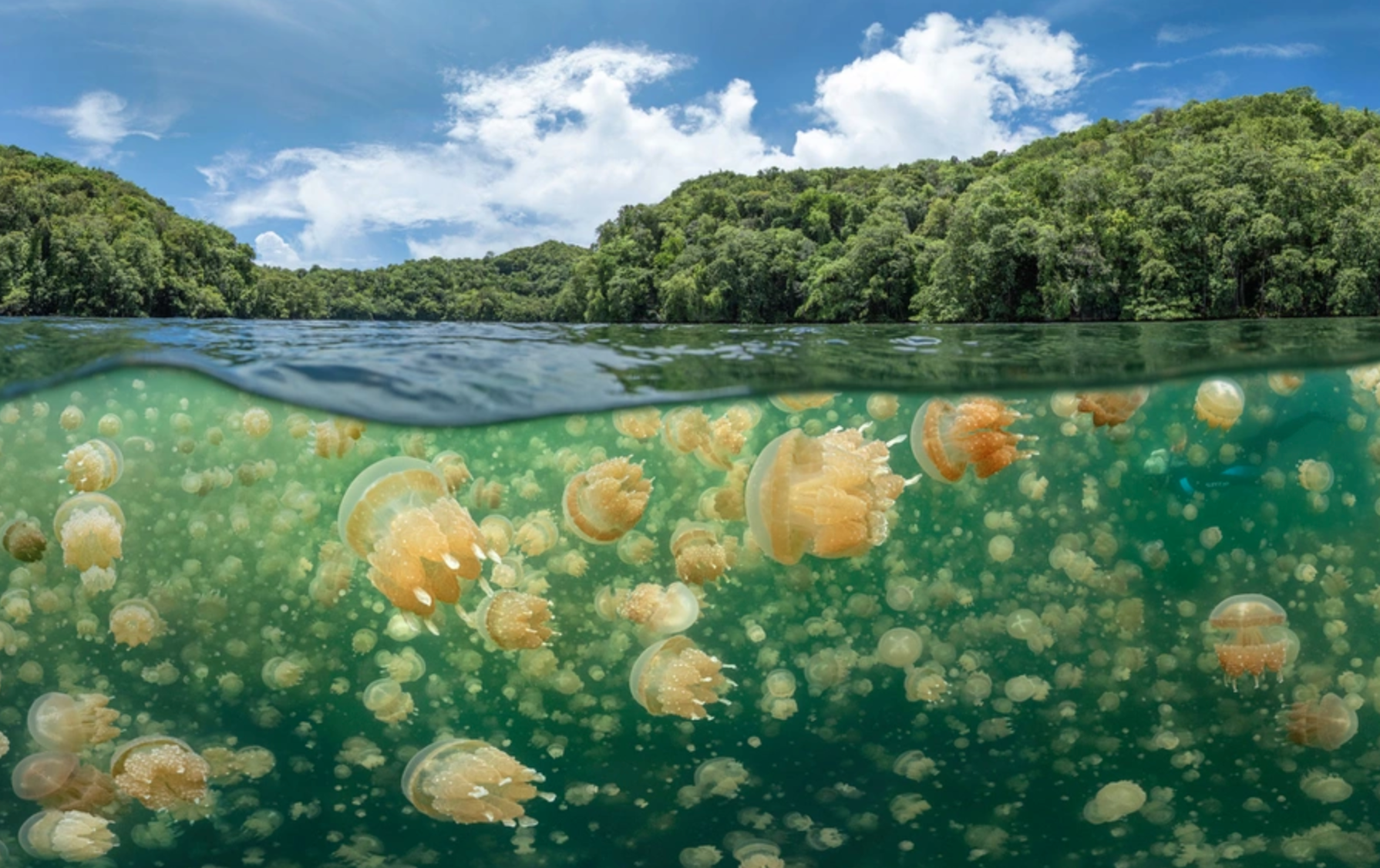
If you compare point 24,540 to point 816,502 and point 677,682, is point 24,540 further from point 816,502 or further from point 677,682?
point 816,502

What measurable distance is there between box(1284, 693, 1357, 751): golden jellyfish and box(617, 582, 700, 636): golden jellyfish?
287 cm

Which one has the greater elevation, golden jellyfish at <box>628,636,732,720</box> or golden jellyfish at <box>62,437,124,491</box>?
golden jellyfish at <box>62,437,124,491</box>

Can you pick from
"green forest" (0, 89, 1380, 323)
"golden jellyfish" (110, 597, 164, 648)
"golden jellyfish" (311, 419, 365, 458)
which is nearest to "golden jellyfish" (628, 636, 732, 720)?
"golden jellyfish" (311, 419, 365, 458)

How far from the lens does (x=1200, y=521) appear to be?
14.7 feet

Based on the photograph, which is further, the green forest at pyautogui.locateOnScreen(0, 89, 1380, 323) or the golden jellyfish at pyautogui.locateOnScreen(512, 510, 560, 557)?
the green forest at pyautogui.locateOnScreen(0, 89, 1380, 323)

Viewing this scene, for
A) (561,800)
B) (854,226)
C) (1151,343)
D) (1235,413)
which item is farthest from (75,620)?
(854,226)

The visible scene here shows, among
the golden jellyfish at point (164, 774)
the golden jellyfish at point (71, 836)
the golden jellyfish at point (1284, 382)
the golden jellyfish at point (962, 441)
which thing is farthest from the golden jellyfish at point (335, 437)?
the golden jellyfish at point (1284, 382)

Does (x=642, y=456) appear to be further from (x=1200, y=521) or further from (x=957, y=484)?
(x=1200, y=521)

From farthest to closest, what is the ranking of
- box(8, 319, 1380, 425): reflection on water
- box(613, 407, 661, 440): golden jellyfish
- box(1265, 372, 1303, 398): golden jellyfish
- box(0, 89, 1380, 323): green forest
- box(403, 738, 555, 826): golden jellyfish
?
box(0, 89, 1380, 323): green forest
box(1265, 372, 1303, 398): golden jellyfish
box(8, 319, 1380, 425): reflection on water
box(613, 407, 661, 440): golden jellyfish
box(403, 738, 555, 826): golden jellyfish

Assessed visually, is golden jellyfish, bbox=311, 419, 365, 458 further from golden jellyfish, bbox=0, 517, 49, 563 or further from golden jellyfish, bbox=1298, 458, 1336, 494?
golden jellyfish, bbox=1298, 458, 1336, 494

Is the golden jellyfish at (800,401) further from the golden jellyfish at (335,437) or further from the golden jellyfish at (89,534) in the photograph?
the golden jellyfish at (89,534)

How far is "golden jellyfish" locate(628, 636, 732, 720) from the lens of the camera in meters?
4.17

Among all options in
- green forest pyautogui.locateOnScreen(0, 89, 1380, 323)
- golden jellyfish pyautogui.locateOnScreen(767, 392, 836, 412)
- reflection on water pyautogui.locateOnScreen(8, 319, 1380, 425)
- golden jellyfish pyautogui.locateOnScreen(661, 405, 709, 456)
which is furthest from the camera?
green forest pyautogui.locateOnScreen(0, 89, 1380, 323)

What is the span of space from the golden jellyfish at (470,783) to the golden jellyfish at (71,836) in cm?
144
